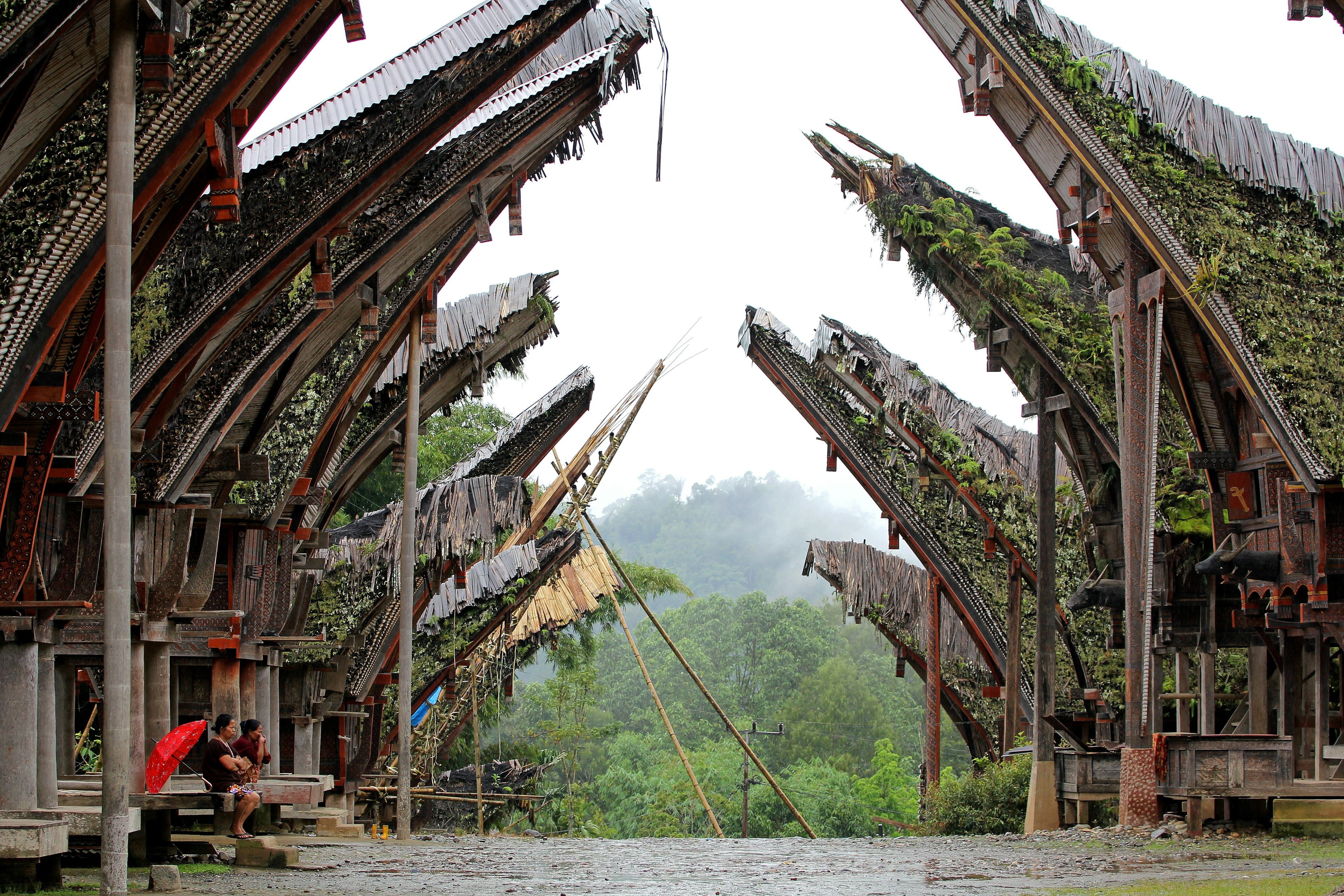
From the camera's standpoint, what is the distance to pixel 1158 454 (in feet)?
51.3

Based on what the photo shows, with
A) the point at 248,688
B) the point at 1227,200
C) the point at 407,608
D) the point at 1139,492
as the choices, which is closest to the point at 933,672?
the point at 1139,492

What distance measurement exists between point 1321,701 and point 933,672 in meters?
7.26

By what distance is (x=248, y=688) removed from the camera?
43.2ft

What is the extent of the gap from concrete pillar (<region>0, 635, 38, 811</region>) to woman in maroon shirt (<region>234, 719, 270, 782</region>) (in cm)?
275

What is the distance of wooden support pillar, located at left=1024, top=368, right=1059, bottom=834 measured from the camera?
1497 cm

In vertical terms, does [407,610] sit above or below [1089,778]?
above

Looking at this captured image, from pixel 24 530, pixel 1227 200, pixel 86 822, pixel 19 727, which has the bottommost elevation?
pixel 86 822

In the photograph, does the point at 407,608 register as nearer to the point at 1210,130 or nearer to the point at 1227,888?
the point at 1227,888

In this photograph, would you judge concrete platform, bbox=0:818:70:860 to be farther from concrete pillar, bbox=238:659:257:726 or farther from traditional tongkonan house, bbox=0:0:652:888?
concrete pillar, bbox=238:659:257:726

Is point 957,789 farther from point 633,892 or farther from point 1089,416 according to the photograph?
point 633,892

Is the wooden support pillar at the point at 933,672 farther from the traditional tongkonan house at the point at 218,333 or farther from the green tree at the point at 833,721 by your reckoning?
the green tree at the point at 833,721

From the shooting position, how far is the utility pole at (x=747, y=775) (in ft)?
94.8

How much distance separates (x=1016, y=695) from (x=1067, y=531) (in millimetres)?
2683

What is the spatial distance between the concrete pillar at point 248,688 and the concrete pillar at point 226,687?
27cm
